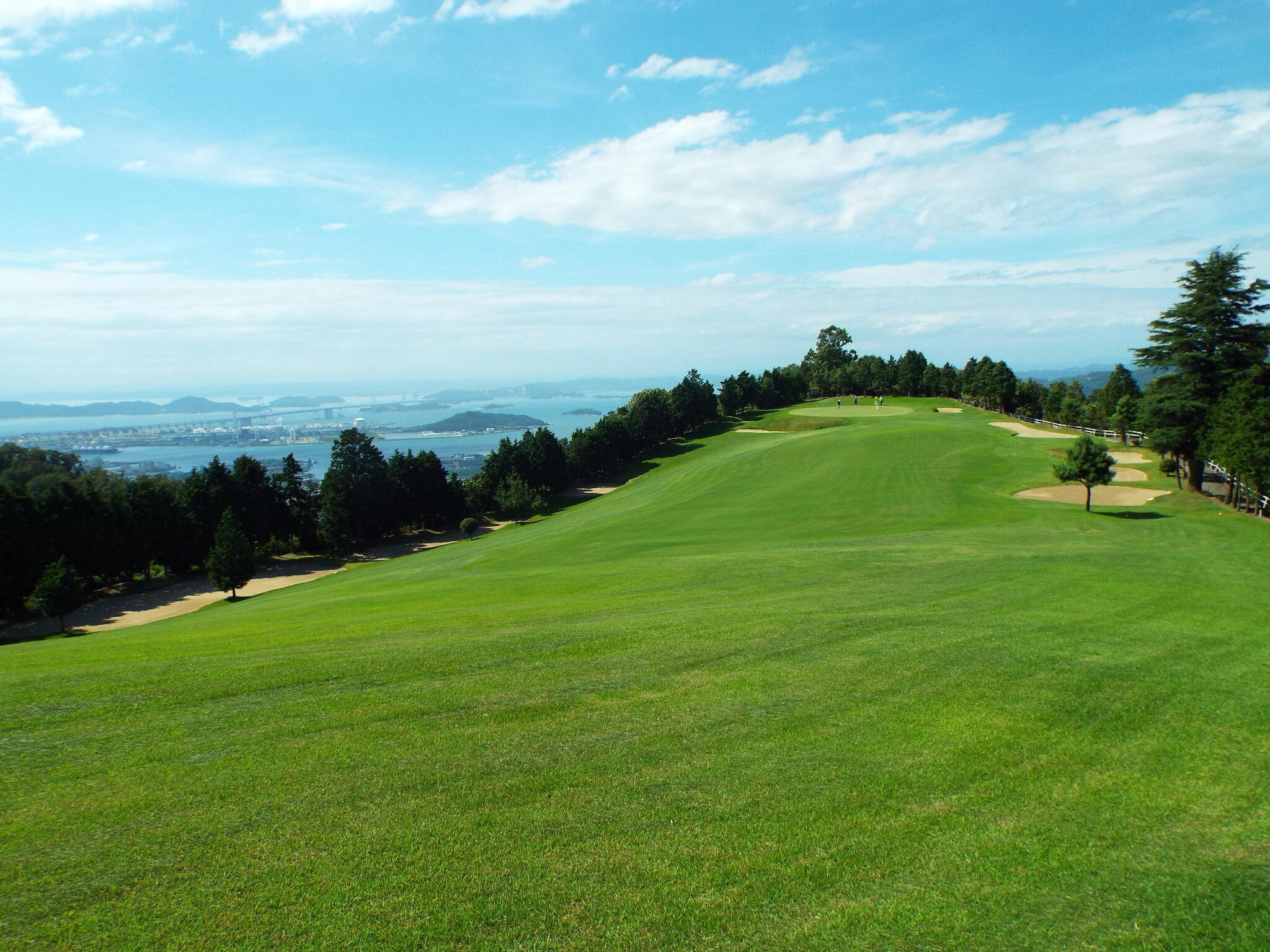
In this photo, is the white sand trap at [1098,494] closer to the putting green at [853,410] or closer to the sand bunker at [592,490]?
the putting green at [853,410]

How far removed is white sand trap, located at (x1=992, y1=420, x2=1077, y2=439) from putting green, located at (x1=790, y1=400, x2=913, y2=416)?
1359cm

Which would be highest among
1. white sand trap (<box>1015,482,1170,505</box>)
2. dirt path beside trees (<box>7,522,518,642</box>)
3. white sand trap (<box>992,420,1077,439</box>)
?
white sand trap (<box>992,420,1077,439</box>)

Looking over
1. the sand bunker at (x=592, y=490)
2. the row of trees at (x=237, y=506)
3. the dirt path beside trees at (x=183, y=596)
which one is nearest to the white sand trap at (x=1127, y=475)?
the row of trees at (x=237, y=506)

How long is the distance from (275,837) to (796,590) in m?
13.8

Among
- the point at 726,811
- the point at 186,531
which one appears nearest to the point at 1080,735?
the point at 726,811

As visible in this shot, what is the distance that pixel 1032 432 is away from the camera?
219 ft

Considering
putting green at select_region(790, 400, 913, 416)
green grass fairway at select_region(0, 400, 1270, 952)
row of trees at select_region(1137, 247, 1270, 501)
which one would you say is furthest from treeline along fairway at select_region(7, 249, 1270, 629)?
green grass fairway at select_region(0, 400, 1270, 952)

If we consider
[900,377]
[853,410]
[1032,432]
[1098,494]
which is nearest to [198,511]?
[1098,494]

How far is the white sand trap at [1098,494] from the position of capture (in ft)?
119

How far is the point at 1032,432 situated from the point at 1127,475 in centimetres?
2493

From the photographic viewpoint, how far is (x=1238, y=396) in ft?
108

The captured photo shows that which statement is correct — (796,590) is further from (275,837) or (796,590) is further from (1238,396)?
(1238,396)

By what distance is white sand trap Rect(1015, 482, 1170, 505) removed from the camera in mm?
36375

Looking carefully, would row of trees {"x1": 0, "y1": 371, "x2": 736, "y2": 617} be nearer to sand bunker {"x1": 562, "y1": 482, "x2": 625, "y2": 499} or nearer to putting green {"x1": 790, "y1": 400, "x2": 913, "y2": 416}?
sand bunker {"x1": 562, "y1": 482, "x2": 625, "y2": 499}
